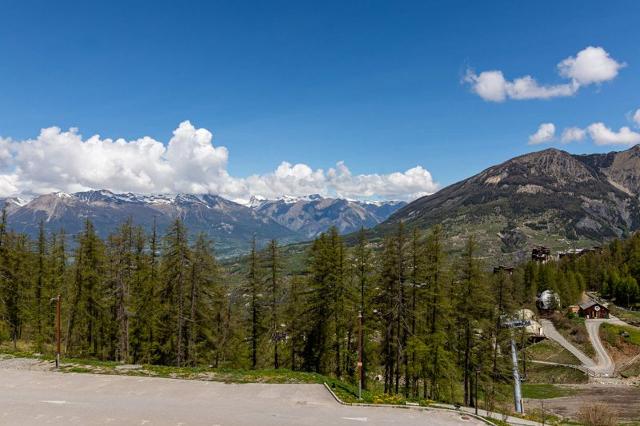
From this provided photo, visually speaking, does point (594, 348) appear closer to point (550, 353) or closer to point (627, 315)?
point (550, 353)

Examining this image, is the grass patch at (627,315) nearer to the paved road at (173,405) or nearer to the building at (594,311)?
the building at (594,311)

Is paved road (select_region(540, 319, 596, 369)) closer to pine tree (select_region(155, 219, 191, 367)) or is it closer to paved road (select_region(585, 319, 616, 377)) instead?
paved road (select_region(585, 319, 616, 377))

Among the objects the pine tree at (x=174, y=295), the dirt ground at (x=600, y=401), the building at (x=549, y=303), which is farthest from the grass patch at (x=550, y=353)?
the pine tree at (x=174, y=295)

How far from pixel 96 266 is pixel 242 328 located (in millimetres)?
16318

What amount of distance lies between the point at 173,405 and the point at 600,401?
190 ft

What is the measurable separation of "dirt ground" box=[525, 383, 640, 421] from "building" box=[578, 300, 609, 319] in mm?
43047

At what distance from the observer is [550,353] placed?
86.4 m

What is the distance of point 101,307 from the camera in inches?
1674

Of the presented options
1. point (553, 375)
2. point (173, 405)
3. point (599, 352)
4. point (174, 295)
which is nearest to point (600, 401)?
point (553, 375)

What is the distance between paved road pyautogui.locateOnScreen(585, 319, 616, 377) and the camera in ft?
250

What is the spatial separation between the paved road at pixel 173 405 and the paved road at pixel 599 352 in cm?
7089

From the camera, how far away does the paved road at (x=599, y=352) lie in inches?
2997

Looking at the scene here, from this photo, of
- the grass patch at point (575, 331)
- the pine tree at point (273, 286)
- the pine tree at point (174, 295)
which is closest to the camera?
the pine tree at point (174, 295)

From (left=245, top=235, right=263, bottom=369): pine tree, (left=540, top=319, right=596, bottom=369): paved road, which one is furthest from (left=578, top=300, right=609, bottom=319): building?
(left=245, top=235, right=263, bottom=369): pine tree
